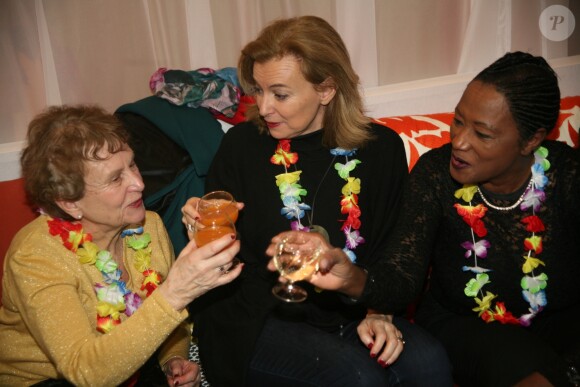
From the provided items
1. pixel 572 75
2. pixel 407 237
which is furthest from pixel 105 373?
pixel 572 75

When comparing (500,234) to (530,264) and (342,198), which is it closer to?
(530,264)

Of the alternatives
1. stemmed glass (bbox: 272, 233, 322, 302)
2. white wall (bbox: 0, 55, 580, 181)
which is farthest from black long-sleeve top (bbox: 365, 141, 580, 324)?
white wall (bbox: 0, 55, 580, 181)

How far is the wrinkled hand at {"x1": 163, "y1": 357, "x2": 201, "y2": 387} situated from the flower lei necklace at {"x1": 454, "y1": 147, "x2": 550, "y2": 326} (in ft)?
3.62

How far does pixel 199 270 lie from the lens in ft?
5.14

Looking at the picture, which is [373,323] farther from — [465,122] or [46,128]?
[46,128]

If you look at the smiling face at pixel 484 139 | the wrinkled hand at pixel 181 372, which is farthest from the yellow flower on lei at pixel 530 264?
the wrinkled hand at pixel 181 372

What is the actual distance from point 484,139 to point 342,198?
61cm

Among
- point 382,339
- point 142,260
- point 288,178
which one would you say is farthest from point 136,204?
point 382,339

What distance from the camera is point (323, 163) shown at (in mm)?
2238

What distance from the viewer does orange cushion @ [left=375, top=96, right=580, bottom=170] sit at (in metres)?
2.66

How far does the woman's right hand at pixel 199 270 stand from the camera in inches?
60.9

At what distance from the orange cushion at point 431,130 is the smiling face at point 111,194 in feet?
4.39

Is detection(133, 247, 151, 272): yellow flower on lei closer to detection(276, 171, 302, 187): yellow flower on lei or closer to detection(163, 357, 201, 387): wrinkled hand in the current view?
detection(163, 357, 201, 387): wrinkled hand

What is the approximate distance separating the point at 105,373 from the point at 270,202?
90 centimetres
